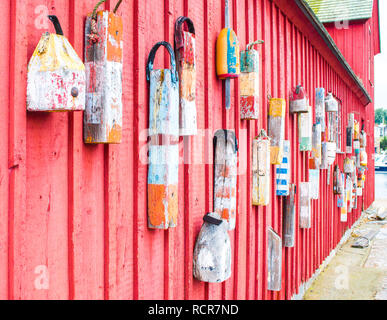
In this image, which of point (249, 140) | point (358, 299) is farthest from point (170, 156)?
point (358, 299)

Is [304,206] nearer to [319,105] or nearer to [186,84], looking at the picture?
[319,105]

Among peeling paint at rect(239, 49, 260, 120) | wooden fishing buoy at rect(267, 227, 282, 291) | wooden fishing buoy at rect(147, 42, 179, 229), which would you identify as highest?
peeling paint at rect(239, 49, 260, 120)

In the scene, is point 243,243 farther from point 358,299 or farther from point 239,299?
point 358,299

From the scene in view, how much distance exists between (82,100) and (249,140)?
2.37 m

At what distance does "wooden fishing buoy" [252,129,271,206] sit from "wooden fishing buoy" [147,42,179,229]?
60.9 inches

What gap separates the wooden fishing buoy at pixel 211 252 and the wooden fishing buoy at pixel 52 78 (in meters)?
1.40

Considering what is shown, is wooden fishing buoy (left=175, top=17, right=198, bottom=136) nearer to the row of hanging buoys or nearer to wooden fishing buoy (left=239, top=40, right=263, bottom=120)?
the row of hanging buoys

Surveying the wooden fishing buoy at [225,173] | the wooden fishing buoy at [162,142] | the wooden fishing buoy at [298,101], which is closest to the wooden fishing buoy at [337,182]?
the wooden fishing buoy at [298,101]

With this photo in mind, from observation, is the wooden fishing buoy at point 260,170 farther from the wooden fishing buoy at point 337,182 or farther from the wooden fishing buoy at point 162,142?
the wooden fishing buoy at point 337,182

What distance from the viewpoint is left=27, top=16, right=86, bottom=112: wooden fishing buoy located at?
1483 millimetres

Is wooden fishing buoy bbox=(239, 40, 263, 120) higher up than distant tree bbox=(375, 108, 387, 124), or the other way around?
distant tree bbox=(375, 108, 387, 124)

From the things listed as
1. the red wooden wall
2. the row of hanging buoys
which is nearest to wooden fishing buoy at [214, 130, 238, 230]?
the red wooden wall

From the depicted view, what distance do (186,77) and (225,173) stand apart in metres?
0.81

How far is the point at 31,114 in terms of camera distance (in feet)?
5.18
